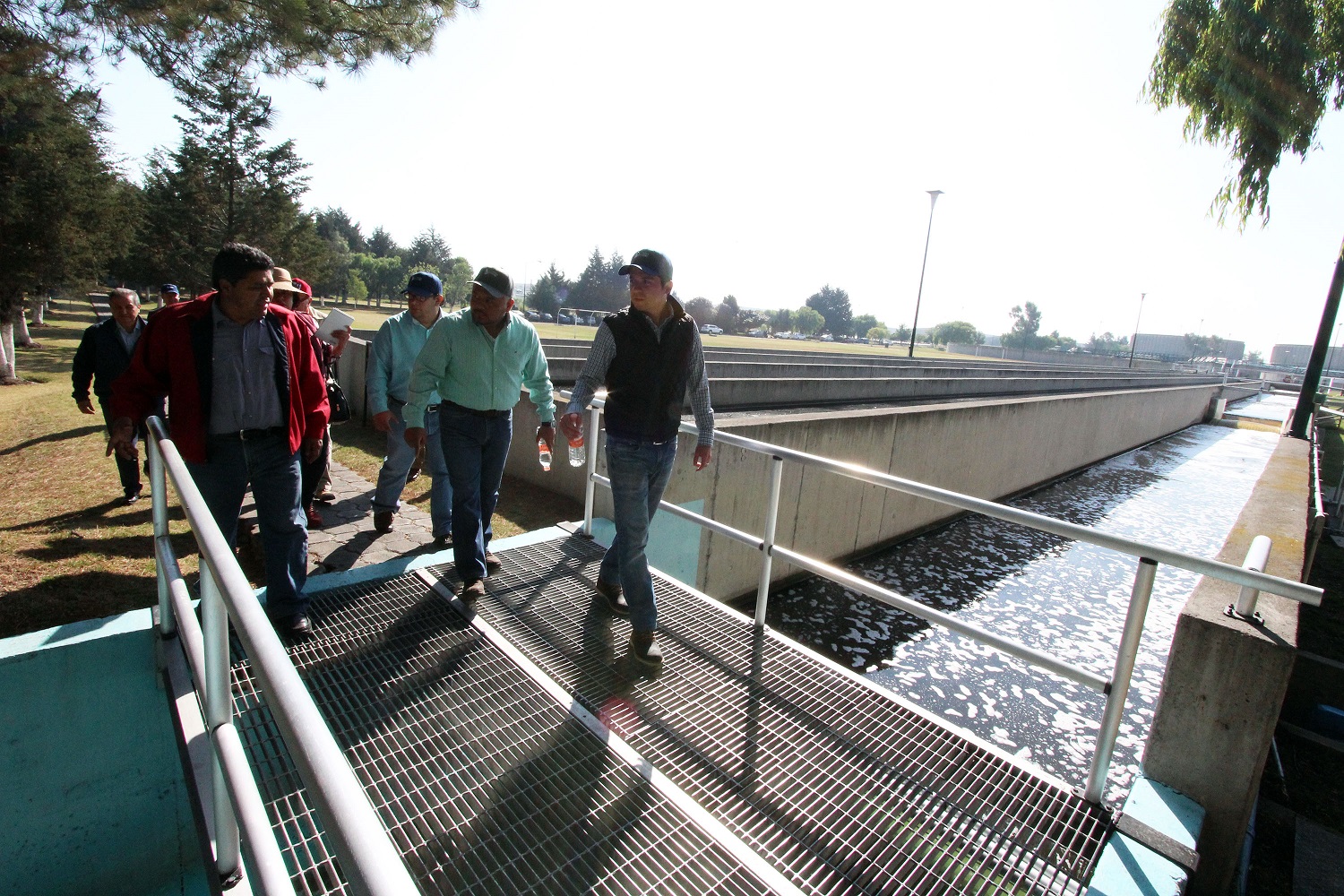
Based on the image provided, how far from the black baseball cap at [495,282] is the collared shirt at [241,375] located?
1.05 m

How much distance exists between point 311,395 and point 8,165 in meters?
18.2

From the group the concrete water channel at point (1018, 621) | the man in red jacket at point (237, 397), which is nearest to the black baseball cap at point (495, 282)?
the man in red jacket at point (237, 397)

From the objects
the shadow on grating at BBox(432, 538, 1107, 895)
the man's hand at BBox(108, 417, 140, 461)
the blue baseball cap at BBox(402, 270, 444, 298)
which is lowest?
the shadow on grating at BBox(432, 538, 1107, 895)

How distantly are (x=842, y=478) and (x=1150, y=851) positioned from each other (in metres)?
7.00

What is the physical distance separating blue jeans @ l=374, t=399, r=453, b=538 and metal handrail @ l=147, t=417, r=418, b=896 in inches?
98.6

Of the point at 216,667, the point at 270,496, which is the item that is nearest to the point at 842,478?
the point at 270,496

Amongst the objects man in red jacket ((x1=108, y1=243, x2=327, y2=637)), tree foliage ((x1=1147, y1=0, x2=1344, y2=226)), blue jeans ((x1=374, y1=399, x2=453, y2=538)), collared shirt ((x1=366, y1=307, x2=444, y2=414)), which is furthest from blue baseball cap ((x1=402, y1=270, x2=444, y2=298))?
tree foliage ((x1=1147, y1=0, x2=1344, y2=226))

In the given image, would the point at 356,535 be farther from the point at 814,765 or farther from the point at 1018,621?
the point at 1018,621

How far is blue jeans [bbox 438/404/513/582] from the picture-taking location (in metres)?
3.83

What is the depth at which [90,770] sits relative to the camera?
11.1 ft

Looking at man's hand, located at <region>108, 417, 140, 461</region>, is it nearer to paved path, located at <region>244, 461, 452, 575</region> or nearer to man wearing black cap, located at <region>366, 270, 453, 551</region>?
paved path, located at <region>244, 461, 452, 575</region>

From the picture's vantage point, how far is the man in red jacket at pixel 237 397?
9.98 ft

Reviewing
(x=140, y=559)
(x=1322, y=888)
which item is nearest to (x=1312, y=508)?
(x=1322, y=888)

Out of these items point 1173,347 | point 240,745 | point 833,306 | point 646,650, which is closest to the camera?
point 240,745
